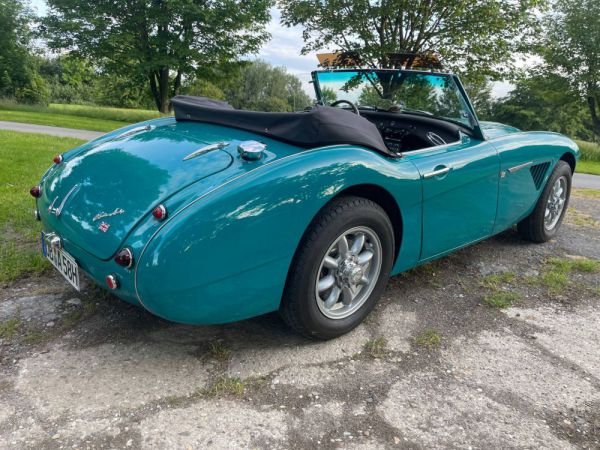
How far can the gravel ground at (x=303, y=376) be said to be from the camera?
1.78 m

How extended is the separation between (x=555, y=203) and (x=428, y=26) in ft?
35.2

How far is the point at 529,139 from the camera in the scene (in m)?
3.62

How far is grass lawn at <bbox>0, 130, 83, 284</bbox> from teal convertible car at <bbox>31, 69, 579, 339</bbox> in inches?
28.8

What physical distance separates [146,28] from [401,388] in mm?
22091

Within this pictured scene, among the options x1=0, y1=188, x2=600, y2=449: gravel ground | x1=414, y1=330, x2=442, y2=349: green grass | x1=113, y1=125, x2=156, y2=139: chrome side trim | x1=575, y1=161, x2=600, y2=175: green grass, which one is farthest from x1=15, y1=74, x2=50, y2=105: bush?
x1=414, y1=330, x2=442, y2=349: green grass

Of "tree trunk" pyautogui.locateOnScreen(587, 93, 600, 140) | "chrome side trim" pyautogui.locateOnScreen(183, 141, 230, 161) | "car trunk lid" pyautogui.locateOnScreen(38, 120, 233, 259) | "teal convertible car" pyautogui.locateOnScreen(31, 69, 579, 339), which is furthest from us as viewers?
"tree trunk" pyautogui.locateOnScreen(587, 93, 600, 140)

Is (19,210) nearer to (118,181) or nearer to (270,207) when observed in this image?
(118,181)

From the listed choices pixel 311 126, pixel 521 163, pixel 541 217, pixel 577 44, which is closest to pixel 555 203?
pixel 541 217

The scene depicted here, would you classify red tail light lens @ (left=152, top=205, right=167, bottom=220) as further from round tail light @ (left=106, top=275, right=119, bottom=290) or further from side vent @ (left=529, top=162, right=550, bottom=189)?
side vent @ (left=529, top=162, right=550, bottom=189)

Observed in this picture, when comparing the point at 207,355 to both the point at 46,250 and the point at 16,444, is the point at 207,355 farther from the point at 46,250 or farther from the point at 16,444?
the point at 46,250

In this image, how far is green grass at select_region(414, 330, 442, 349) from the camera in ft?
8.10

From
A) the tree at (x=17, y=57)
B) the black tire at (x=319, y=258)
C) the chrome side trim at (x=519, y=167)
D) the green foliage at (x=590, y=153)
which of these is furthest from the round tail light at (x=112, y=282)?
the tree at (x=17, y=57)

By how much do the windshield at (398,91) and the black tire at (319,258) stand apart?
1355 mm

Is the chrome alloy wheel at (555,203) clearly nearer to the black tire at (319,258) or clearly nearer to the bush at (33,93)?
the black tire at (319,258)
